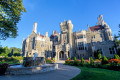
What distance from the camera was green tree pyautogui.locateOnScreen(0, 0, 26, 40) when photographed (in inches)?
431

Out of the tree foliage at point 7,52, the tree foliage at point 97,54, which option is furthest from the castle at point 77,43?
the tree foliage at point 7,52

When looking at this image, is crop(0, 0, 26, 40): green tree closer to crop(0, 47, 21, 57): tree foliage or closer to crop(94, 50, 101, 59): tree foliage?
crop(0, 47, 21, 57): tree foliage

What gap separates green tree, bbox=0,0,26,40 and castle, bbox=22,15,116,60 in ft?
61.7

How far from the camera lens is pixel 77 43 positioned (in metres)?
30.3

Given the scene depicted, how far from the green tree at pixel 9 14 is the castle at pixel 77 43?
1881cm

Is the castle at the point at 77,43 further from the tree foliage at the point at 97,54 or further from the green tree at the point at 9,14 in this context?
the green tree at the point at 9,14

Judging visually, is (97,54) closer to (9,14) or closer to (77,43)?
(77,43)

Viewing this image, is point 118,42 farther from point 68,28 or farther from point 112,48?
point 68,28

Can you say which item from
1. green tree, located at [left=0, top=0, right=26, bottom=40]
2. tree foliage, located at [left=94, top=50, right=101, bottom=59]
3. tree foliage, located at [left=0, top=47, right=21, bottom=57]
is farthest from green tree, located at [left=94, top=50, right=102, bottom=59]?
tree foliage, located at [left=0, top=47, right=21, bottom=57]

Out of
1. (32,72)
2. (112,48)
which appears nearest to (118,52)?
(112,48)

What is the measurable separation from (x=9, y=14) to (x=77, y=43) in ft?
85.9

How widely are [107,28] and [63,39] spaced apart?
64.7ft

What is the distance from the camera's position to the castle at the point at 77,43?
23491 millimetres

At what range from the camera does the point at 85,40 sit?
1146 inches
